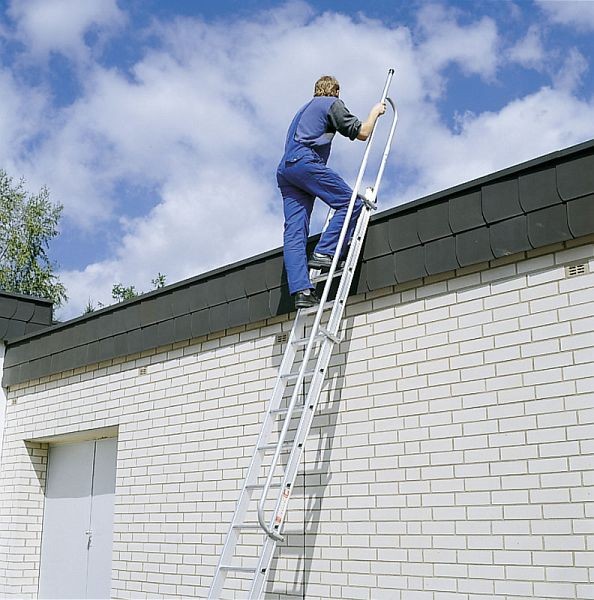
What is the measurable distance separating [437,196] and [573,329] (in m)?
1.33

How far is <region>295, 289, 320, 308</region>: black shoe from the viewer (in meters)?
6.57

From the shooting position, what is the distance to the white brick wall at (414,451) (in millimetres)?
5223

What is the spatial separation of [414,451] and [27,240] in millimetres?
20785

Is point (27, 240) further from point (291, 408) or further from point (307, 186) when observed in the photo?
point (291, 408)

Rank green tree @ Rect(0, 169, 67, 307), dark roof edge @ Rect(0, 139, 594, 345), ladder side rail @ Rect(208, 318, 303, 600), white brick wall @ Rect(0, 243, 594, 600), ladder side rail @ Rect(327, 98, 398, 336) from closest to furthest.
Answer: white brick wall @ Rect(0, 243, 594, 600), dark roof edge @ Rect(0, 139, 594, 345), ladder side rail @ Rect(208, 318, 303, 600), ladder side rail @ Rect(327, 98, 398, 336), green tree @ Rect(0, 169, 67, 307)

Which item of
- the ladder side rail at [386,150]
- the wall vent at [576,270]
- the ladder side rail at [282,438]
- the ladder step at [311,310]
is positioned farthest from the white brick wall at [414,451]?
the ladder side rail at [386,150]

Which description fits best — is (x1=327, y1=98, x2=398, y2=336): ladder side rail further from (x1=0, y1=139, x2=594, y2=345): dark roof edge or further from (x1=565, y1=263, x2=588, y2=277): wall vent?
(x1=565, y1=263, x2=588, y2=277): wall vent

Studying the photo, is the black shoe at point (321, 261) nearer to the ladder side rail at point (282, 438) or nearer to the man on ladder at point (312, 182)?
the man on ladder at point (312, 182)

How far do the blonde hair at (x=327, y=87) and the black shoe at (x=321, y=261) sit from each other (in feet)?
4.28

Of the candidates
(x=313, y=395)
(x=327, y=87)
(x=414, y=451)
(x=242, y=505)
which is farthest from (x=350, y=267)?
(x=242, y=505)

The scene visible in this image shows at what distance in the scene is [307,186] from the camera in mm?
6754

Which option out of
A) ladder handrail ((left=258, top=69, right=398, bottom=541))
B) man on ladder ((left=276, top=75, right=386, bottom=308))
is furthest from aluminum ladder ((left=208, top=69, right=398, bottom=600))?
man on ladder ((left=276, top=75, right=386, bottom=308))

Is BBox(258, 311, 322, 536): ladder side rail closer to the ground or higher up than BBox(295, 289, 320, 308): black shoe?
closer to the ground

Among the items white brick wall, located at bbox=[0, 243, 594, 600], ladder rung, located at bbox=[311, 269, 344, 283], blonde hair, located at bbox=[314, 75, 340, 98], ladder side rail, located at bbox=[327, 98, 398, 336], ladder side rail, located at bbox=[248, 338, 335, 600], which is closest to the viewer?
white brick wall, located at bbox=[0, 243, 594, 600]
